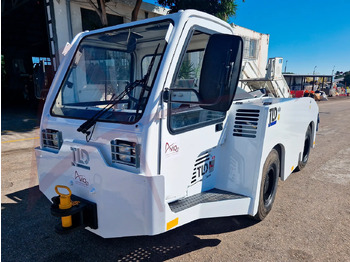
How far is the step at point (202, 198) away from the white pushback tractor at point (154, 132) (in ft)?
0.05

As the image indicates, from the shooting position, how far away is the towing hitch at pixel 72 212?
2.08m

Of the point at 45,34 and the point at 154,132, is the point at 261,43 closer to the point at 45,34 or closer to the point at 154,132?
the point at 45,34

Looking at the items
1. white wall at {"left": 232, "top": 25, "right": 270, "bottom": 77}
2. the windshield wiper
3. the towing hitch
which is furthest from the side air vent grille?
white wall at {"left": 232, "top": 25, "right": 270, "bottom": 77}

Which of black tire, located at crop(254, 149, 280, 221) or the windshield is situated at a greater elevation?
the windshield

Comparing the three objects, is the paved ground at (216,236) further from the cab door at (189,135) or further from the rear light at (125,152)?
the rear light at (125,152)

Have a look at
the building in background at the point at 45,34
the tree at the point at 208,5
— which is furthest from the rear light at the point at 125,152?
the tree at the point at 208,5

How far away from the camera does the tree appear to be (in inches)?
384

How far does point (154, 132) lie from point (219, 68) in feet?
2.28

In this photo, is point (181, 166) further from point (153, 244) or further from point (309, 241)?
point (309, 241)

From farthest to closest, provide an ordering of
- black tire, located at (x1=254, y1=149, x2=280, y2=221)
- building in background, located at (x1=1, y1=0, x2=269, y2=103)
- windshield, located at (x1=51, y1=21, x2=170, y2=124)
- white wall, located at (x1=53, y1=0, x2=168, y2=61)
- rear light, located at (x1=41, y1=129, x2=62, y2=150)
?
white wall, located at (x1=53, y1=0, x2=168, y2=61)
building in background, located at (x1=1, y1=0, x2=269, y2=103)
black tire, located at (x1=254, y1=149, x2=280, y2=221)
windshield, located at (x1=51, y1=21, x2=170, y2=124)
rear light, located at (x1=41, y1=129, x2=62, y2=150)

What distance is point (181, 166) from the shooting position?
2217mm

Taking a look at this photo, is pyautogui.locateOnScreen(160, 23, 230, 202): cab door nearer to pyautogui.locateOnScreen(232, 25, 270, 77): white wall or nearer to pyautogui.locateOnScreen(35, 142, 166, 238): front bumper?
pyautogui.locateOnScreen(35, 142, 166, 238): front bumper

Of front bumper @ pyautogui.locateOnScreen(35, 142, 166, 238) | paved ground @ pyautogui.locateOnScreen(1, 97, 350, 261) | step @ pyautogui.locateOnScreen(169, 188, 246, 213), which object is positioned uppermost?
front bumper @ pyautogui.locateOnScreen(35, 142, 166, 238)

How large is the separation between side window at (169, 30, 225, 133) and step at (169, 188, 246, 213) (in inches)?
26.0
